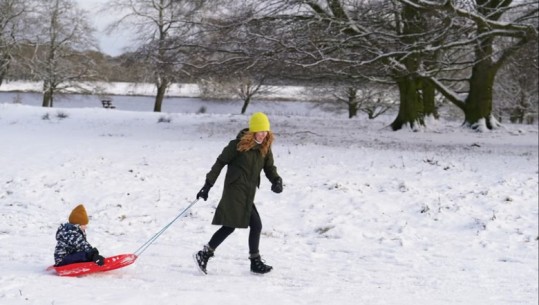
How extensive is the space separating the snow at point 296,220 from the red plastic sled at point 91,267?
0.08 meters

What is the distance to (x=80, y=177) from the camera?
1046 cm

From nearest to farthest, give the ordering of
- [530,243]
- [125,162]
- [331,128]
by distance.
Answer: [530,243] → [125,162] → [331,128]

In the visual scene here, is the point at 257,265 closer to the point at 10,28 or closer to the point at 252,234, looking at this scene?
the point at 252,234

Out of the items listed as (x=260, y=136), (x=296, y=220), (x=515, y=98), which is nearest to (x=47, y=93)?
(x=515, y=98)

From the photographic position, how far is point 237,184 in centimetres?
576

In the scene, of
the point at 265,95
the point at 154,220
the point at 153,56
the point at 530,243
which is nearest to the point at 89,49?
the point at 265,95

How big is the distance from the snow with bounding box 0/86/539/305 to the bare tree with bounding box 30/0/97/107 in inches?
724

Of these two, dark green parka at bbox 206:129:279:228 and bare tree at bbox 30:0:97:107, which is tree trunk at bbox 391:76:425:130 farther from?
bare tree at bbox 30:0:97:107

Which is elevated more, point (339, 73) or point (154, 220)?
point (339, 73)

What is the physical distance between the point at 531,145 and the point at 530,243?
32.6ft

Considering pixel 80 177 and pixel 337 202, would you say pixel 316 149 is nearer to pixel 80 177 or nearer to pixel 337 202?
pixel 337 202

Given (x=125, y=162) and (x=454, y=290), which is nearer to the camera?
(x=454, y=290)

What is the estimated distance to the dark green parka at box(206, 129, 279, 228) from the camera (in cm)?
573

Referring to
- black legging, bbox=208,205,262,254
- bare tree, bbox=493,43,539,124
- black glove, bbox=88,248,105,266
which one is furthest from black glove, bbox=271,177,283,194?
bare tree, bbox=493,43,539,124
